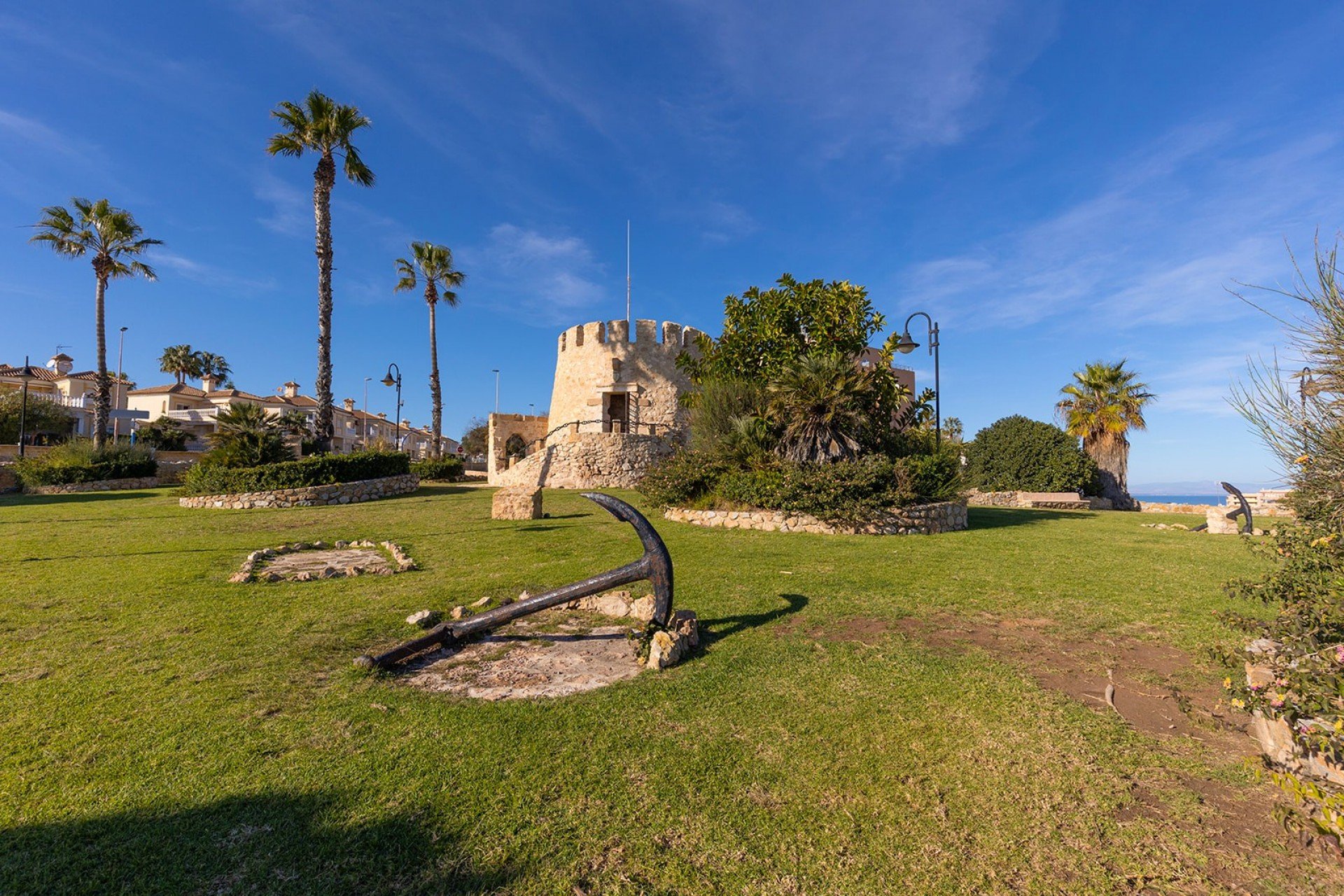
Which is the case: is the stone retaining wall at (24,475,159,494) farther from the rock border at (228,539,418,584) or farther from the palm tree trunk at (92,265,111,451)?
the rock border at (228,539,418,584)

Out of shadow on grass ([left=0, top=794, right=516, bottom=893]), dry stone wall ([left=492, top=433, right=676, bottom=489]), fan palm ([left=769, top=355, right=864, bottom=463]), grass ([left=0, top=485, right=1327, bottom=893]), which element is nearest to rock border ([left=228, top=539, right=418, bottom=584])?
grass ([left=0, top=485, right=1327, bottom=893])

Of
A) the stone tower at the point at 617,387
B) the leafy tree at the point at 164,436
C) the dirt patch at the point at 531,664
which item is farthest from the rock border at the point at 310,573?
the leafy tree at the point at 164,436

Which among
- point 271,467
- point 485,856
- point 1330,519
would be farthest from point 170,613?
point 271,467

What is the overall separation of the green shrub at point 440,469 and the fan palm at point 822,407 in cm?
1962

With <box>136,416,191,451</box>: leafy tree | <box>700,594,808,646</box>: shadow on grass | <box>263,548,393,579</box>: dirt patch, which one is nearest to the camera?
<box>700,594,808,646</box>: shadow on grass

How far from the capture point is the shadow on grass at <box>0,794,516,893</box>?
2014 mm

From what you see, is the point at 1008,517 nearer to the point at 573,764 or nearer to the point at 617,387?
the point at 573,764

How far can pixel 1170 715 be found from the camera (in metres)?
3.38

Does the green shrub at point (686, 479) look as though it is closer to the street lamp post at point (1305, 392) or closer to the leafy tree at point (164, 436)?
the street lamp post at point (1305, 392)

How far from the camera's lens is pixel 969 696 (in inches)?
142

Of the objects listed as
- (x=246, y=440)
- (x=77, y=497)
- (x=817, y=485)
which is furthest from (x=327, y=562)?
(x=77, y=497)

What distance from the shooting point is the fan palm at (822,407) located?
482 inches

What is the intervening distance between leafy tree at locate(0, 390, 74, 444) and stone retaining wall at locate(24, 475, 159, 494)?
50.1 feet

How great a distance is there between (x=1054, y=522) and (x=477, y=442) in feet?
183
